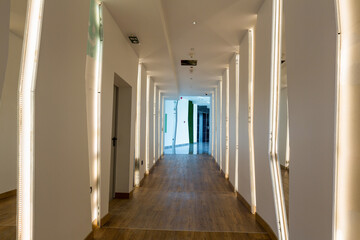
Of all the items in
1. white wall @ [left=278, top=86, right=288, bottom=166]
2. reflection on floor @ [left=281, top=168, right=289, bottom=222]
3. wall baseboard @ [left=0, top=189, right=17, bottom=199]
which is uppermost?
white wall @ [left=278, top=86, right=288, bottom=166]

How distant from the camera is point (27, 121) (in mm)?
2016

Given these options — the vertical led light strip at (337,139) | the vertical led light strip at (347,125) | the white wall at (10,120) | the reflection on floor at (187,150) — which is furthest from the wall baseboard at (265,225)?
the reflection on floor at (187,150)

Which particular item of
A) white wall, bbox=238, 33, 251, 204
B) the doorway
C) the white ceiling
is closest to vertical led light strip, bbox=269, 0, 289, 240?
the white ceiling

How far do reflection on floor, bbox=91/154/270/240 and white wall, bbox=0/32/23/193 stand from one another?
6.85 feet

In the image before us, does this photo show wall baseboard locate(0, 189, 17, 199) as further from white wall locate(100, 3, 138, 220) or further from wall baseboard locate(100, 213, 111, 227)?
wall baseboard locate(100, 213, 111, 227)

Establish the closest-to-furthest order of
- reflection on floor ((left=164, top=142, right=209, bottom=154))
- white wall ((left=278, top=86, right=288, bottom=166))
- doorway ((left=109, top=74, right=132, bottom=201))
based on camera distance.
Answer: white wall ((left=278, top=86, right=288, bottom=166)), doorway ((left=109, top=74, right=132, bottom=201)), reflection on floor ((left=164, top=142, right=209, bottom=154))

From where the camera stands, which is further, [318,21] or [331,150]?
[318,21]

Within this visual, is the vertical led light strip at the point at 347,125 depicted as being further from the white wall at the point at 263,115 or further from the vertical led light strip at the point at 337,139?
the white wall at the point at 263,115

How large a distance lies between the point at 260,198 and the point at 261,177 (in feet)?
1.24

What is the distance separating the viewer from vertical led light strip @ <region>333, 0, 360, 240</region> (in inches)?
63.4

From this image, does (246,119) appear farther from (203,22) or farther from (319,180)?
(319,180)

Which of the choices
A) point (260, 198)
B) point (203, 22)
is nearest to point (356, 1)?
point (260, 198)

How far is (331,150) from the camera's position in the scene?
1.85 meters

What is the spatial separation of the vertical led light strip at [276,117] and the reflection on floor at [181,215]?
665 mm
